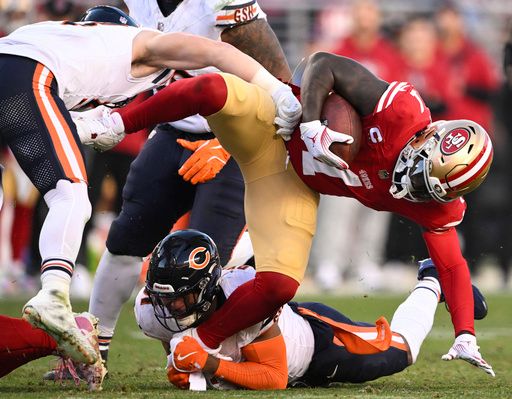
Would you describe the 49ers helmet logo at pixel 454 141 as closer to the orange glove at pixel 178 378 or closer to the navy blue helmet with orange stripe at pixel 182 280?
the navy blue helmet with orange stripe at pixel 182 280

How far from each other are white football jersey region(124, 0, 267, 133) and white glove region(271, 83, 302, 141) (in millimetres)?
582

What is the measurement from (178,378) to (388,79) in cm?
631

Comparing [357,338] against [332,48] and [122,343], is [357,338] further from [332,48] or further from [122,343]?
[332,48]

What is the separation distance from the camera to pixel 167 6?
213 inches

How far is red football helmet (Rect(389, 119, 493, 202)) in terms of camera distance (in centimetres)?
445

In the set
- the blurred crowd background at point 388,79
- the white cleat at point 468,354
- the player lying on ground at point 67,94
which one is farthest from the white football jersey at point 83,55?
the blurred crowd background at point 388,79

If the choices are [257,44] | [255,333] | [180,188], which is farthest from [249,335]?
[257,44]

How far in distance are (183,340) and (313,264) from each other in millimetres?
6462

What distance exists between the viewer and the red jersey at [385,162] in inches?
183

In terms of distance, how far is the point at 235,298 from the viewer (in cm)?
450

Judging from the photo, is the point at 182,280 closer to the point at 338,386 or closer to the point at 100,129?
the point at 100,129

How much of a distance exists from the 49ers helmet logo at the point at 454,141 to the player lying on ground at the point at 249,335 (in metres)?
0.83

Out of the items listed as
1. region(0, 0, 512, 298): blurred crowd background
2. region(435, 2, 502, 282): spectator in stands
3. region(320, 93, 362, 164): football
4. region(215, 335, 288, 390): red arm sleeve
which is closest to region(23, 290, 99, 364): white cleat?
region(215, 335, 288, 390): red arm sleeve

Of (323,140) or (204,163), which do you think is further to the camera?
(204,163)
